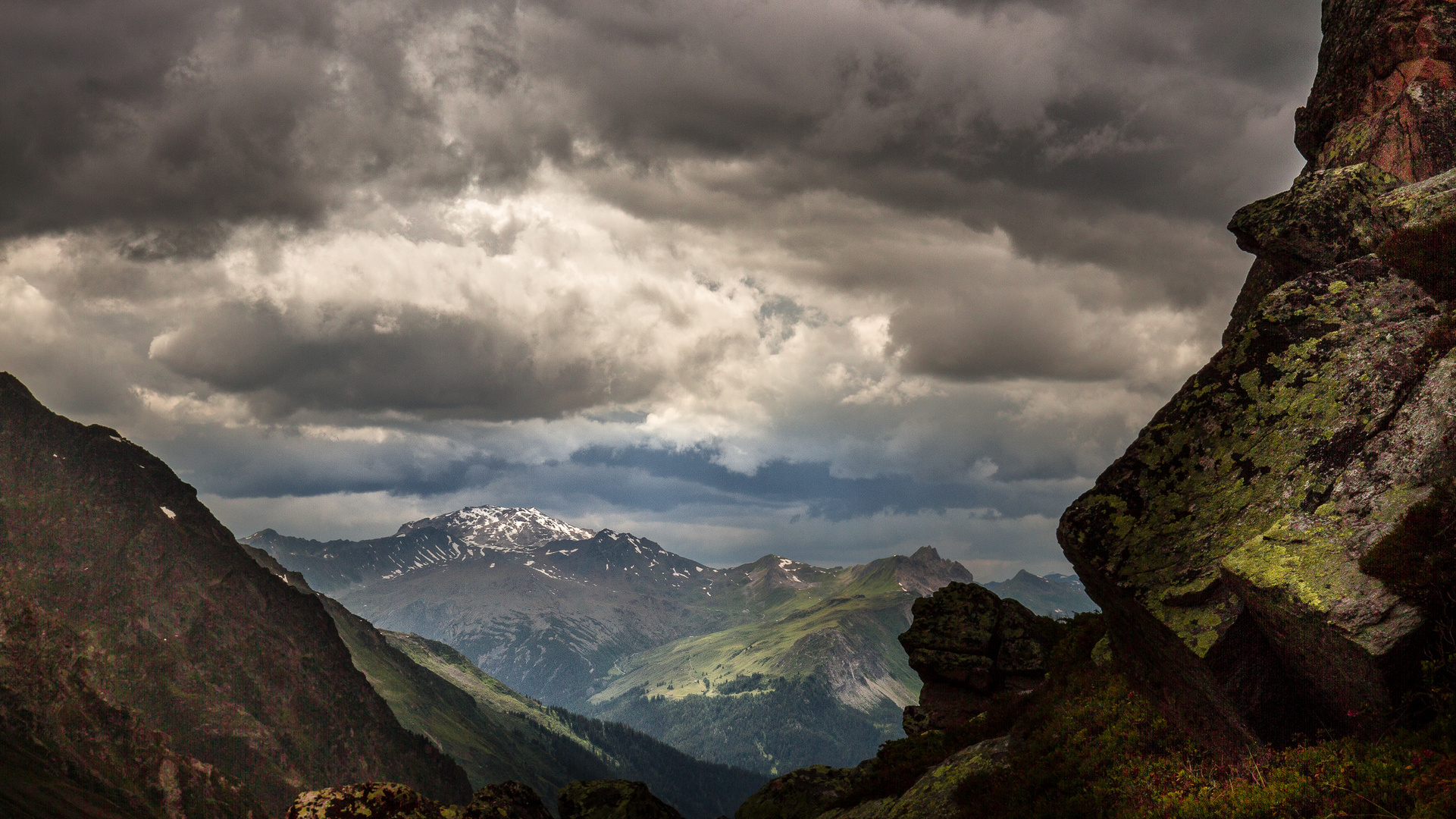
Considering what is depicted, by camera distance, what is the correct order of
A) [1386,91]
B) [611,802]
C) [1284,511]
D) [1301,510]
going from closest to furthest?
1. [1301,510]
2. [1284,511]
3. [1386,91]
4. [611,802]

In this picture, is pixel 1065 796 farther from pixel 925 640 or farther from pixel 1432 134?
pixel 1432 134

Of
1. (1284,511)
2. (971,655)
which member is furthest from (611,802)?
(1284,511)

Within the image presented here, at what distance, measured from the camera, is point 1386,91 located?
36969 mm

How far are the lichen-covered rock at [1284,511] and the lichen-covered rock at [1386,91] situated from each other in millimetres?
18005

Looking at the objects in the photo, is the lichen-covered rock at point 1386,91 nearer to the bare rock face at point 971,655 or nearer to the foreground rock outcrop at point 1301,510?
the foreground rock outcrop at point 1301,510

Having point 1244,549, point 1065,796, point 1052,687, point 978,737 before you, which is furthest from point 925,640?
point 1244,549

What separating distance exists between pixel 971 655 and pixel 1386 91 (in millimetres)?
32142

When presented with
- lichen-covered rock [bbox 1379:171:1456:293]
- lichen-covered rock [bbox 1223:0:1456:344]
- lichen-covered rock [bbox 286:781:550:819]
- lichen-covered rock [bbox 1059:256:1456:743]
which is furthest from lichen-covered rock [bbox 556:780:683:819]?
lichen-covered rock [bbox 1379:171:1456:293]

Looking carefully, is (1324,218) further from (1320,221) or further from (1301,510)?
(1301,510)

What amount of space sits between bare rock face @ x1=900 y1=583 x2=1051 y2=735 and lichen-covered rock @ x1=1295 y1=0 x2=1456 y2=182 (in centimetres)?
2524

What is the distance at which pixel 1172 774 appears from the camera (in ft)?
61.3

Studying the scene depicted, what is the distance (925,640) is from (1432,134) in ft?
103

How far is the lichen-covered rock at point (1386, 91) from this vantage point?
3334 cm

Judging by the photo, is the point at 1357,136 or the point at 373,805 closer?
the point at 373,805
